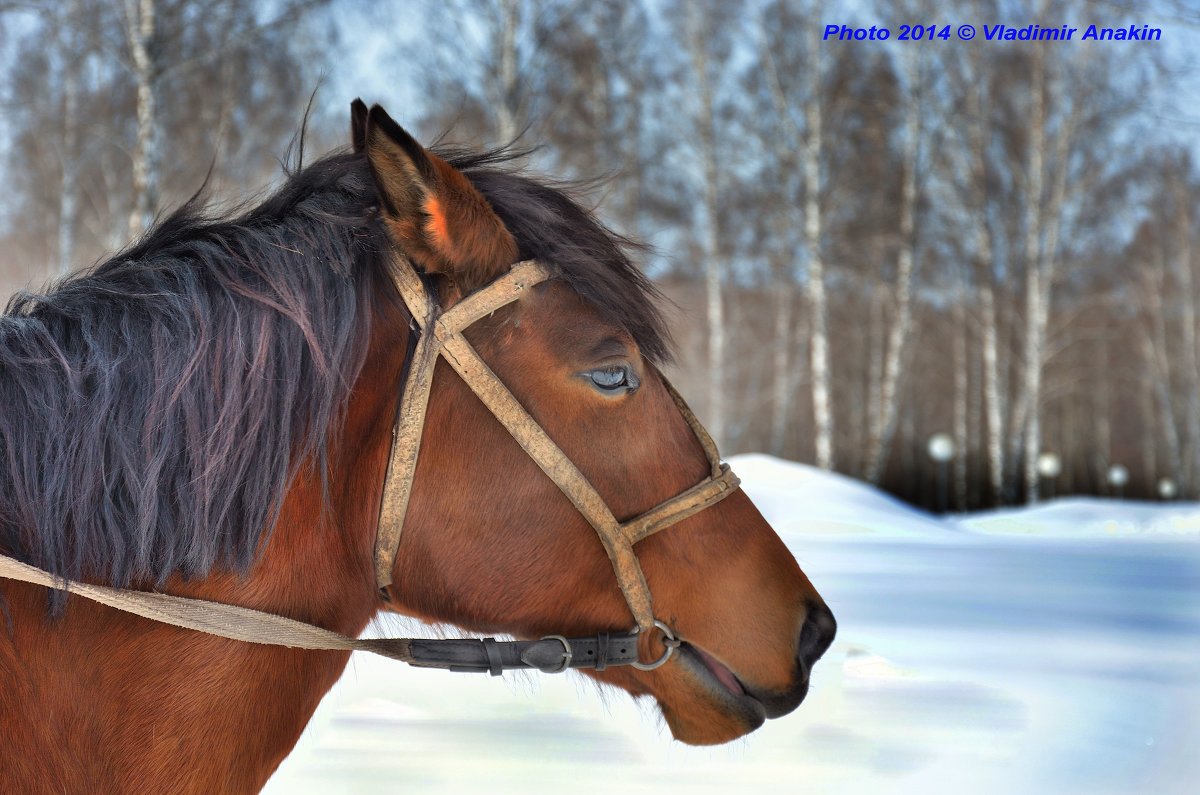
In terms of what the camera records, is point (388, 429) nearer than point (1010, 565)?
Yes

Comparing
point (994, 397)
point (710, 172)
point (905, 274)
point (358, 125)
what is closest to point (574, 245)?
point (358, 125)

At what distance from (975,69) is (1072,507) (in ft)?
25.6

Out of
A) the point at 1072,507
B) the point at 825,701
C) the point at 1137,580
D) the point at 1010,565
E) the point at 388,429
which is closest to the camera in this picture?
the point at 388,429

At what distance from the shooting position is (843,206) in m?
17.2

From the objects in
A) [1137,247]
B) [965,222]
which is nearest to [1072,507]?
[965,222]

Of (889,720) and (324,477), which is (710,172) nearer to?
(889,720)

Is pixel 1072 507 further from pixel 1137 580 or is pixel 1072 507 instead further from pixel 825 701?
pixel 825 701

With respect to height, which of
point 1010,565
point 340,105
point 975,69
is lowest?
point 1010,565

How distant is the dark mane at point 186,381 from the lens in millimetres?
1134

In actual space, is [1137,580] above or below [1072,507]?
above

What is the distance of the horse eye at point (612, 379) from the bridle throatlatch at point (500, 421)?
0.12m

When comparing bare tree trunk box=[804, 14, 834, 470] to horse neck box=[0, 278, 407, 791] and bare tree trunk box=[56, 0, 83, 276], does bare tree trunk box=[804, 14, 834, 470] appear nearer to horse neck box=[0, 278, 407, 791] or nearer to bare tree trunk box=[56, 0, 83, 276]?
bare tree trunk box=[56, 0, 83, 276]

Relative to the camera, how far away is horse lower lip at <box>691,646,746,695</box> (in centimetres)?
135

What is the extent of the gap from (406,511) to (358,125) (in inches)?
23.8
